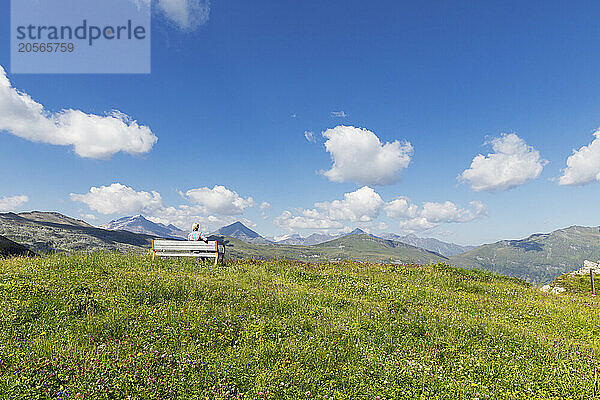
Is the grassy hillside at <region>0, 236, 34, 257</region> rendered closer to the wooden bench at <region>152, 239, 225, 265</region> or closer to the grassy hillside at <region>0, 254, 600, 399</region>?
the wooden bench at <region>152, 239, 225, 265</region>

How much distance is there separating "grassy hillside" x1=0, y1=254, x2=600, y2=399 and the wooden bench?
377 cm

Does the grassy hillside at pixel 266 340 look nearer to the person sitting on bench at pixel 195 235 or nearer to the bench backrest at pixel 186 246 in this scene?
the bench backrest at pixel 186 246

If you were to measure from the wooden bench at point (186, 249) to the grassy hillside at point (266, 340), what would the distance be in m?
3.77

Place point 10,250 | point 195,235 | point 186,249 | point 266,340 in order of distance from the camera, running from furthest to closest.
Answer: point 10,250 → point 195,235 → point 186,249 → point 266,340

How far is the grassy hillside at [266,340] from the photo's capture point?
7.09 metres

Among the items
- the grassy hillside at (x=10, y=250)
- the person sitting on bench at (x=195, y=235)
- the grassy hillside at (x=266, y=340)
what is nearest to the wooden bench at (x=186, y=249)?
the person sitting on bench at (x=195, y=235)

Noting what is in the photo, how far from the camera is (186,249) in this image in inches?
737

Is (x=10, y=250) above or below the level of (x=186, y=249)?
below

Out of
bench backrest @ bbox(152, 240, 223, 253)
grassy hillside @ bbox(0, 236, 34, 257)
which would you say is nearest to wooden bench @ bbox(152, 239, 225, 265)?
bench backrest @ bbox(152, 240, 223, 253)

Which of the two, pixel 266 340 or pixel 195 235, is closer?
pixel 266 340

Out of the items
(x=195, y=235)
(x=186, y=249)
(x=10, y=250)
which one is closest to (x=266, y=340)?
(x=186, y=249)

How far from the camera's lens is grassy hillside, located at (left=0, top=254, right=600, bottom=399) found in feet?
23.3

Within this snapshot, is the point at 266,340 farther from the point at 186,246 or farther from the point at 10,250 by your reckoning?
the point at 10,250

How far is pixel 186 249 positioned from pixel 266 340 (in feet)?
36.9
